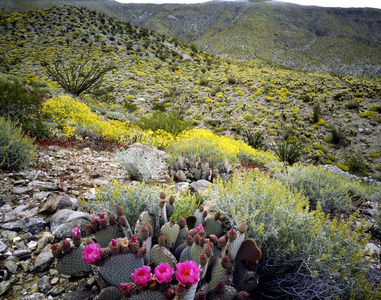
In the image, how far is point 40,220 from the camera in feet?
7.93

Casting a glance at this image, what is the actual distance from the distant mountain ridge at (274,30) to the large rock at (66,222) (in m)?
48.5

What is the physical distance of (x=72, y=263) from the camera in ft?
5.48

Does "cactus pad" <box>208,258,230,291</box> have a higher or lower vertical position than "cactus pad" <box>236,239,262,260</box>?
→ lower

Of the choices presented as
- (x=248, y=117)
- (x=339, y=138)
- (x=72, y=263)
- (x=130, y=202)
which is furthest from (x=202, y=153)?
(x=339, y=138)

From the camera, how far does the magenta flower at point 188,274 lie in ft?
3.93

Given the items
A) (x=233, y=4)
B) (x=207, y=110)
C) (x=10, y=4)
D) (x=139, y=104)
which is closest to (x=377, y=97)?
(x=207, y=110)

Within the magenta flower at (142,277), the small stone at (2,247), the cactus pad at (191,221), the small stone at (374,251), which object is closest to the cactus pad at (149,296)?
the magenta flower at (142,277)

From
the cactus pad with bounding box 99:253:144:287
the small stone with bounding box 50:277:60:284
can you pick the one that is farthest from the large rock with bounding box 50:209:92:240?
the cactus pad with bounding box 99:253:144:287

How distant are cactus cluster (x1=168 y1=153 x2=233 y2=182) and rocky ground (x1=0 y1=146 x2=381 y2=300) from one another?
4.32ft

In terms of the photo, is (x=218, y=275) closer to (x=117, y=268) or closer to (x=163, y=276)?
(x=163, y=276)

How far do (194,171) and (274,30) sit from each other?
73684 mm

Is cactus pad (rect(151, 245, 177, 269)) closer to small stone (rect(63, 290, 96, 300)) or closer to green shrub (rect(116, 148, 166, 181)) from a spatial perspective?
small stone (rect(63, 290, 96, 300))

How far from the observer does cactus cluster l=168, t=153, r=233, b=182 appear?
4.78 m

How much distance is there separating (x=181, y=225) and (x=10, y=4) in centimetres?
7474
